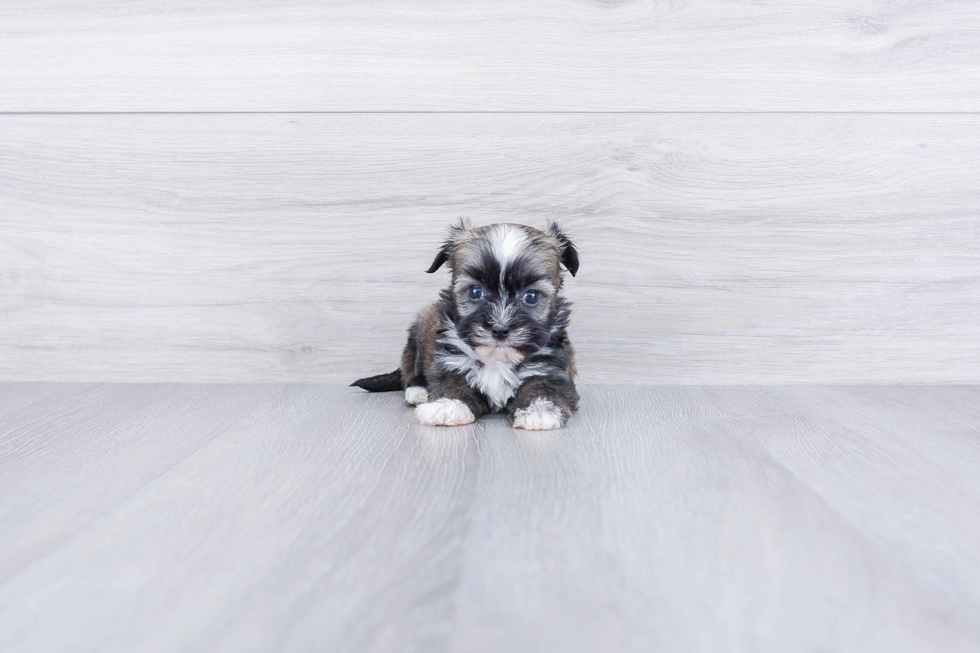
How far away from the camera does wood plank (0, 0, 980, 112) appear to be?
2135 mm

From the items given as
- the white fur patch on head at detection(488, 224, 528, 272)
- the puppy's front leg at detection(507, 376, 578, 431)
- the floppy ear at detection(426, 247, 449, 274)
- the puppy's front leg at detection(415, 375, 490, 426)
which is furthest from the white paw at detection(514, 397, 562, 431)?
the floppy ear at detection(426, 247, 449, 274)

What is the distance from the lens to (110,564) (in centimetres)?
95

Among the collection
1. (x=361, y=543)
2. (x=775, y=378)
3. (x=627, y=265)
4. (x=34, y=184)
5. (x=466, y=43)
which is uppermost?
(x=466, y=43)

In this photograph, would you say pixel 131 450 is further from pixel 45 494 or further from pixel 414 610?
pixel 414 610

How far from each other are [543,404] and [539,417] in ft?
0.15

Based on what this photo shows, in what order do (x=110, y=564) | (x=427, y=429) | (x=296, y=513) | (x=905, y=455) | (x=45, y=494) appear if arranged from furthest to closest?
1. (x=427, y=429)
2. (x=905, y=455)
3. (x=45, y=494)
4. (x=296, y=513)
5. (x=110, y=564)

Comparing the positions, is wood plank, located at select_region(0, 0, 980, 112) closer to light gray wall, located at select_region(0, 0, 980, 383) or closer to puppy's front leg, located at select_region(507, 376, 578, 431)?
light gray wall, located at select_region(0, 0, 980, 383)

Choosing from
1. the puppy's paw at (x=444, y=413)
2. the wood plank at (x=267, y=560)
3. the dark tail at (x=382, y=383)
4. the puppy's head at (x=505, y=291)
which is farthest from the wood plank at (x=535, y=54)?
the wood plank at (x=267, y=560)

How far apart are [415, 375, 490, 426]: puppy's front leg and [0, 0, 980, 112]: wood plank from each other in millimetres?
891

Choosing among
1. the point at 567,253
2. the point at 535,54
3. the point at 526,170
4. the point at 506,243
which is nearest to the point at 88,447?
the point at 506,243

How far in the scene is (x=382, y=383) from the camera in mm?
2131

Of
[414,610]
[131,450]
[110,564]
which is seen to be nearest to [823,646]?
[414,610]

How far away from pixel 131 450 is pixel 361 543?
30.3 inches

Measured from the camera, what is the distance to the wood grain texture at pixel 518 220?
7.12 feet
